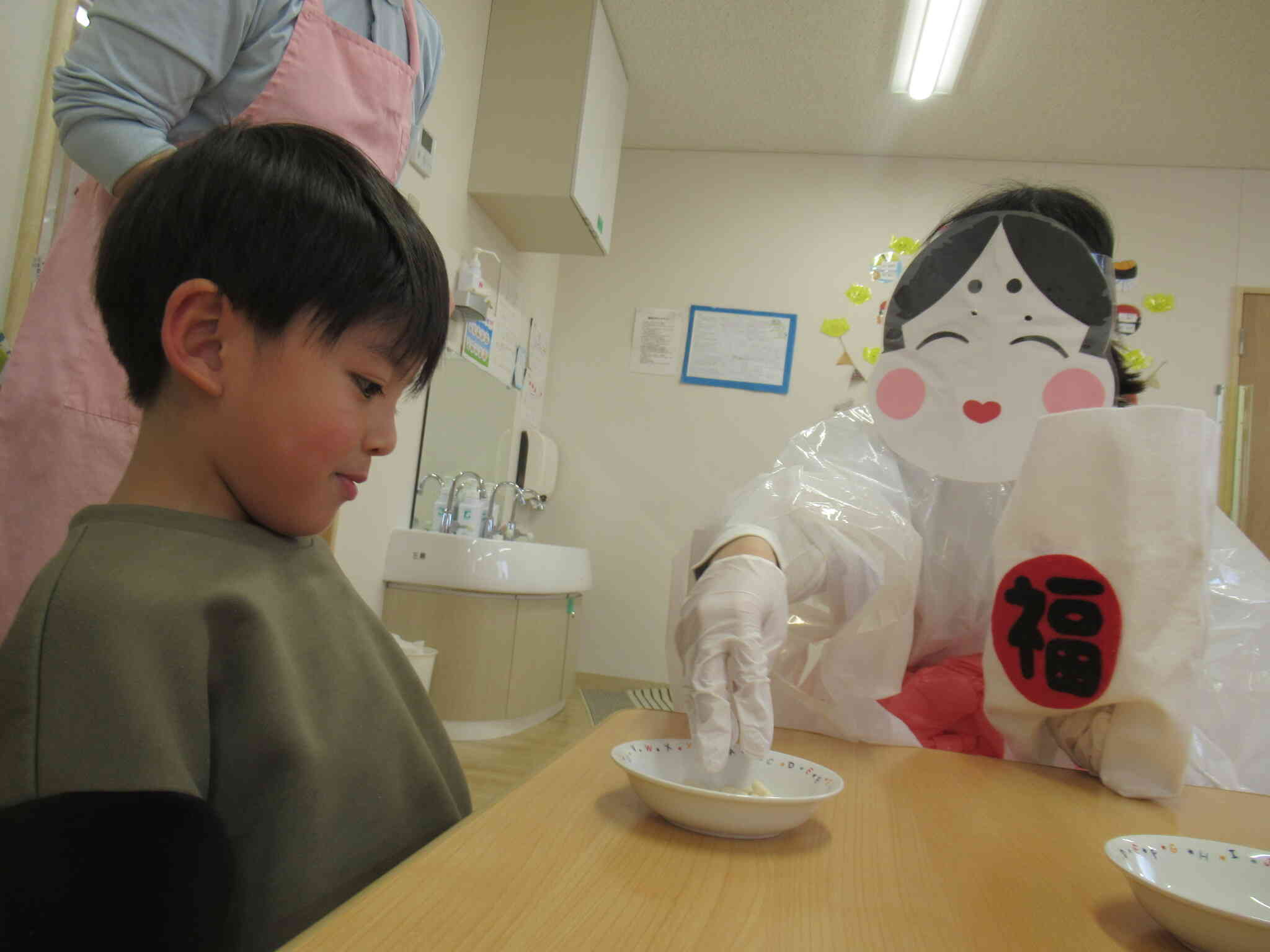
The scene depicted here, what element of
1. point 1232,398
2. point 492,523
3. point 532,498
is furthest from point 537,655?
point 1232,398

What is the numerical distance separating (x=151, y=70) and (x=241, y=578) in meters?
0.64

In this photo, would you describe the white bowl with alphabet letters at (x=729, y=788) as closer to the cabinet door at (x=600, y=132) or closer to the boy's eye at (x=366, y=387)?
the boy's eye at (x=366, y=387)

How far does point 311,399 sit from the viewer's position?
0.50m

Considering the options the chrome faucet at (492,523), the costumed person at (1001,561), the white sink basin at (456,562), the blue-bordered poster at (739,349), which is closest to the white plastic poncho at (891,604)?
the costumed person at (1001,561)

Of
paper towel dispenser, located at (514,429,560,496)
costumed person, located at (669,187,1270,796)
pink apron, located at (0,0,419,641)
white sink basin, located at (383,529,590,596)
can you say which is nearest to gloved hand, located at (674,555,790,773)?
costumed person, located at (669,187,1270,796)

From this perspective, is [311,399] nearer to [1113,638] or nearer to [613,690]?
[1113,638]

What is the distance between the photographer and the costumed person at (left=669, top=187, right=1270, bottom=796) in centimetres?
68

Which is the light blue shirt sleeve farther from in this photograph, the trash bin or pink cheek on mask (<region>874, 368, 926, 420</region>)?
the trash bin

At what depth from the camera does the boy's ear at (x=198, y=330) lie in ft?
1.61

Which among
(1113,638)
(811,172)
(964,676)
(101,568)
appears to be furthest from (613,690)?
(101,568)

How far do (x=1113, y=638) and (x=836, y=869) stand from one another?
1.24ft

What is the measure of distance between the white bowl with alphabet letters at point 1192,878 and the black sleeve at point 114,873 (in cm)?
42

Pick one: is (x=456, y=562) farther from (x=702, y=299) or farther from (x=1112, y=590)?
(x=1112, y=590)

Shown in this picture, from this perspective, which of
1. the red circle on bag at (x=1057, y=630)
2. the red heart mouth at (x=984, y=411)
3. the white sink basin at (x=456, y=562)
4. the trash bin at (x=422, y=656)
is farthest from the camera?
the white sink basin at (x=456, y=562)
